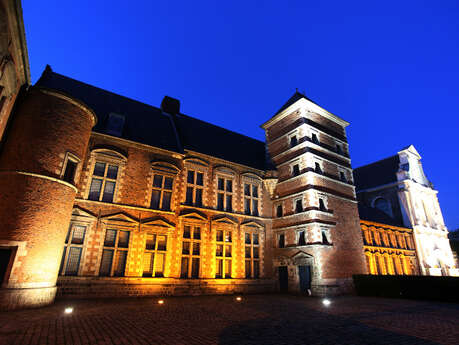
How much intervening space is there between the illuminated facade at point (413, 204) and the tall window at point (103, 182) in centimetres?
2912

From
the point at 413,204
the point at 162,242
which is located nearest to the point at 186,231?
the point at 162,242

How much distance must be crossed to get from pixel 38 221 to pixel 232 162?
12.1 metres

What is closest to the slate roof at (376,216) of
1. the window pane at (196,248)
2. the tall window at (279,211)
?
the tall window at (279,211)

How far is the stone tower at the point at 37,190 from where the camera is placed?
8953 millimetres

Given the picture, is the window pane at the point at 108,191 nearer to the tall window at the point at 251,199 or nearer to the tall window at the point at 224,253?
the tall window at the point at 224,253

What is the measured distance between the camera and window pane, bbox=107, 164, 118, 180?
1405 cm

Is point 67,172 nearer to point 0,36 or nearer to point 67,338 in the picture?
point 0,36

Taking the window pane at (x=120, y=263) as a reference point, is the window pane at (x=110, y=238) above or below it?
above

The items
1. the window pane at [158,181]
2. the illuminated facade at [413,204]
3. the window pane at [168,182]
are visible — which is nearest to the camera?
the window pane at [158,181]

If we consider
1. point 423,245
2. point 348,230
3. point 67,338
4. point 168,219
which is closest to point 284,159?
point 348,230

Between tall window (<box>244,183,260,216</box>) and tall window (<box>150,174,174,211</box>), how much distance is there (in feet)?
19.7

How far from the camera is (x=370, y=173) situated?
3306cm

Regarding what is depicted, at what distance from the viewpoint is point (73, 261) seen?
Answer: 12008 millimetres

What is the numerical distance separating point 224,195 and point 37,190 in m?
10.8
